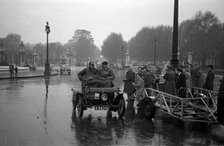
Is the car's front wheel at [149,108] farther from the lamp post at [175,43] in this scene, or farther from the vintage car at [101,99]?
the lamp post at [175,43]

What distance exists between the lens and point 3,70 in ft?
145

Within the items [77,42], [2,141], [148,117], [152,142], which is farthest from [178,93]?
[77,42]

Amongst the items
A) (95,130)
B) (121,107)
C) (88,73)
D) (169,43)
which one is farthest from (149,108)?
(169,43)

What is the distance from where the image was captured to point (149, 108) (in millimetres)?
9930

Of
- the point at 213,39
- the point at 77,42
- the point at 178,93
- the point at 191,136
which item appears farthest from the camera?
the point at 77,42

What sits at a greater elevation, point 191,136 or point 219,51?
point 219,51

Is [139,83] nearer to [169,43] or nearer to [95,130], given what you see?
[95,130]

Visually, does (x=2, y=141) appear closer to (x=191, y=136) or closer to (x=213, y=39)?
(x=191, y=136)

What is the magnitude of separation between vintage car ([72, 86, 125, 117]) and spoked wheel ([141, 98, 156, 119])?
2.53 feet

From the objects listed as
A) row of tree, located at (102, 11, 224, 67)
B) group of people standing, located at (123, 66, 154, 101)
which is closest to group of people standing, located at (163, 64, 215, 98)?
group of people standing, located at (123, 66, 154, 101)

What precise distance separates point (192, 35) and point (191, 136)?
199 feet

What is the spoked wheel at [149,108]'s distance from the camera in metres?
9.71

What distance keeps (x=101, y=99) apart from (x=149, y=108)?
1639 millimetres

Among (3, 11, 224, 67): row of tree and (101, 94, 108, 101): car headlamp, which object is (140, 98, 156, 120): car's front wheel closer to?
(101, 94, 108, 101): car headlamp
